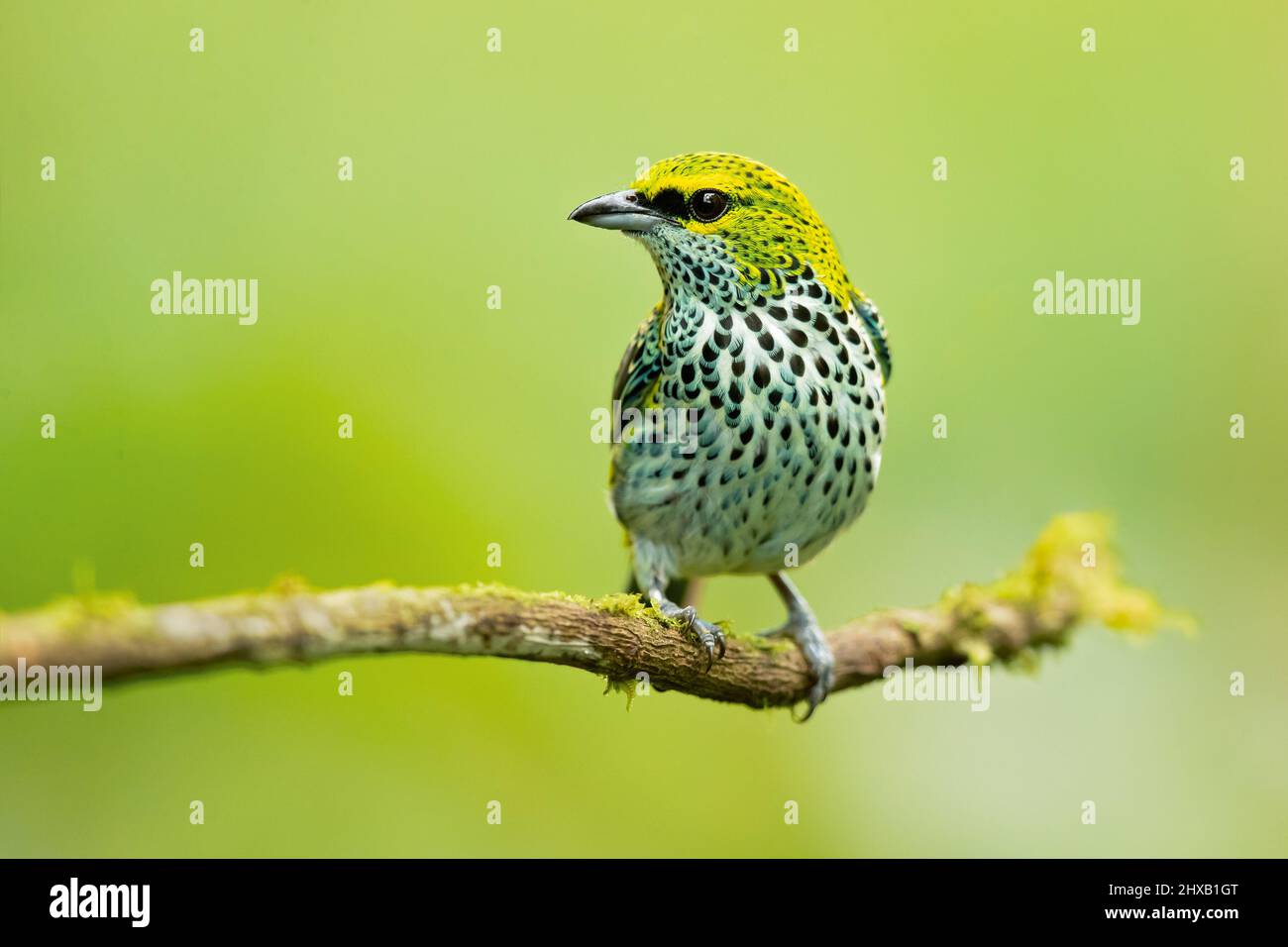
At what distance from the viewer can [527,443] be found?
24.4 ft

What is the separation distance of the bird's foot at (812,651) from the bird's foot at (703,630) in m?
0.76

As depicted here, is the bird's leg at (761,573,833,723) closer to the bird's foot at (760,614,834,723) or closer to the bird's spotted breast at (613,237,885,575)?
the bird's foot at (760,614,834,723)

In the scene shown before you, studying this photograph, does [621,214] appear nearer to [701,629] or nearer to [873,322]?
[873,322]

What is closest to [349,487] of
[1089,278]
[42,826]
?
[42,826]

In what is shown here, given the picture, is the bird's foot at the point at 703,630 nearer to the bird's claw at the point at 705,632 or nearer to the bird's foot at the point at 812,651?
the bird's claw at the point at 705,632

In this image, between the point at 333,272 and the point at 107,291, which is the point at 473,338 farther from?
the point at 107,291

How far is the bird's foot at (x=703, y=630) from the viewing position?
446 cm

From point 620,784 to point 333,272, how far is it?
3685 mm
